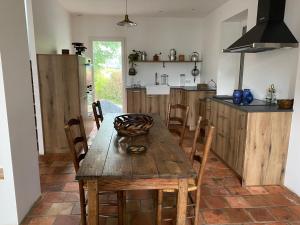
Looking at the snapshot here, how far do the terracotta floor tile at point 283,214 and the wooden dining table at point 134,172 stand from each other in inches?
48.5

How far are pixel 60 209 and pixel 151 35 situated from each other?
15.2 ft

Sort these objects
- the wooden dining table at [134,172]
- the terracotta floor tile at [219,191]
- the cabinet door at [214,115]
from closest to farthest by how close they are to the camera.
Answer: the wooden dining table at [134,172]
the terracotta floor tile at [219,191]
the cabinet door at [214,115]

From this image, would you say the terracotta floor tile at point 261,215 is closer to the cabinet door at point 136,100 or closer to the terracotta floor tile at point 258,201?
the terracotta floor tile at point 258,201

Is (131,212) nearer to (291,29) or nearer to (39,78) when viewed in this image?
(39,78)

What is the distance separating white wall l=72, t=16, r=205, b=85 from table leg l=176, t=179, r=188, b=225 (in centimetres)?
472

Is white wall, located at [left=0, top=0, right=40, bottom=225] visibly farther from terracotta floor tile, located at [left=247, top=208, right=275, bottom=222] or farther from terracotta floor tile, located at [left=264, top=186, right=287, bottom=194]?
terracotta floor tile, located at [left=264, top=186, right=287, bottom=194]

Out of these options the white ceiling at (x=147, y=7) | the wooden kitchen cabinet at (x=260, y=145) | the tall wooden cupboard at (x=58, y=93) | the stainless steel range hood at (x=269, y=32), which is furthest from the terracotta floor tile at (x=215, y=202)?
the white ceiling at (x=147, y=7)

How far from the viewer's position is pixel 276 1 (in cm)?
289

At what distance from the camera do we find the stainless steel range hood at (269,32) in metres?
2.66

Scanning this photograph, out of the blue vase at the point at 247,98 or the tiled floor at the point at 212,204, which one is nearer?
the tiled floor at the point at 212,204

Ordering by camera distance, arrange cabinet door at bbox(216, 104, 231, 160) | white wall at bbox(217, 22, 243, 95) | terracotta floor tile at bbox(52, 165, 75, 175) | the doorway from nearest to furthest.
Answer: terracotta floor tile at bbox(52, 165, 75, 175), cabinet door at bbox(216, 104, 231, 160), white wall at bbox(217, 22, 243, 95), the doorway

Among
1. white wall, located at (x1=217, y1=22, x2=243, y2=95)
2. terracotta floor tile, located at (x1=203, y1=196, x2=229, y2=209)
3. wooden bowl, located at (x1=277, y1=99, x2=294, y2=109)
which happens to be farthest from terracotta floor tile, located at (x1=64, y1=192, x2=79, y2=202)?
white wall, located at (x1=217, y1=22, x2=243, y2=95)

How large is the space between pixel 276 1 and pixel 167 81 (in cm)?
341

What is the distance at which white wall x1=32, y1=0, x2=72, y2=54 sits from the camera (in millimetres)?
3538
